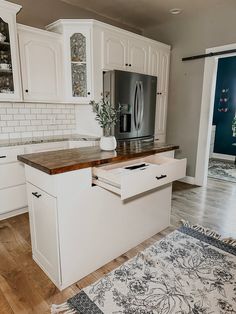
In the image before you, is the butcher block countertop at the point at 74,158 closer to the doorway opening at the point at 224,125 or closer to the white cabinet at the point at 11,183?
the white cabinet at the point at 11,183

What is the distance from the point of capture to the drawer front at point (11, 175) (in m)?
2.41

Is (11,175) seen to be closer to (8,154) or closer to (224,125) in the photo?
(8,154)

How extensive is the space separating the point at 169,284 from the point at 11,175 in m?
1.93

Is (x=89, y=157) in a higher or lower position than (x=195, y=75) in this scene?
lower

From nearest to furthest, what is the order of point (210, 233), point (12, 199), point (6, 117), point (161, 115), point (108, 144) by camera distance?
point (108, 144) < point (210, 233) < point (12, 199) < point (6, 117) < point (161, 115)

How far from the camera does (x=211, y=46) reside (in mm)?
3279

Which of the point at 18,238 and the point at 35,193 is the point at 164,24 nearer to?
the point at 35,193

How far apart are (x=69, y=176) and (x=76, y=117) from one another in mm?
2153

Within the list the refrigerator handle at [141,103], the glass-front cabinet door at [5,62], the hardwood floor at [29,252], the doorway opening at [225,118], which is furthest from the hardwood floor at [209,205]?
the glass-front cabinet door at [5,62]

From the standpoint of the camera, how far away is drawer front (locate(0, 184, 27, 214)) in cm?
246

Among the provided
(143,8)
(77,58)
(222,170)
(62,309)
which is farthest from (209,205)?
(143,8)

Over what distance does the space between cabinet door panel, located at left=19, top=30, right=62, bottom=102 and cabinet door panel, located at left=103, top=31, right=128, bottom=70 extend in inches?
23.8

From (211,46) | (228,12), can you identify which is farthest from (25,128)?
(228,12)

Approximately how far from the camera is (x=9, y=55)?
2438 mm
